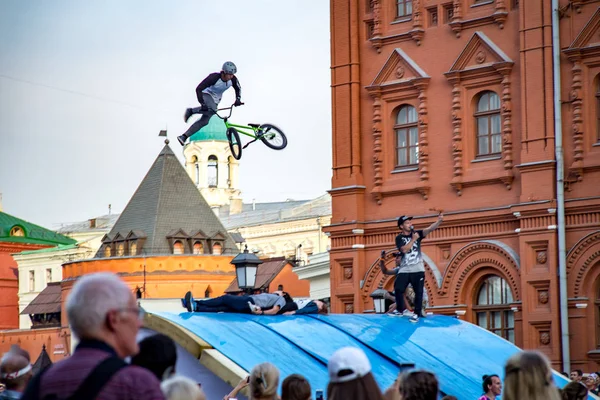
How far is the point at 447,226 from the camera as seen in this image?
31.2 m

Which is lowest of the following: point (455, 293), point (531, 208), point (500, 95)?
point (455, 293)

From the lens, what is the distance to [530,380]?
24.2 feet

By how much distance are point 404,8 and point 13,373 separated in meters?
24.8

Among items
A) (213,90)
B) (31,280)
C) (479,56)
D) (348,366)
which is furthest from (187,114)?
(31,280)

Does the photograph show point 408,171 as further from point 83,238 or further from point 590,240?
point 83,238

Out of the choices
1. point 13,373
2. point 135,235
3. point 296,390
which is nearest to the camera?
point 296,390

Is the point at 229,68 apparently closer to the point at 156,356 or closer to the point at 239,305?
the point at 239,305

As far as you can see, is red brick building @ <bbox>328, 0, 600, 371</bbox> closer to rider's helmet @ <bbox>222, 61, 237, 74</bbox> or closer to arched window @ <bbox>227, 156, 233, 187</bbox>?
rider's helmet @ <bbox>222, 61, 237, 74</bbox>

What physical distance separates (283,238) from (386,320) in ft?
260

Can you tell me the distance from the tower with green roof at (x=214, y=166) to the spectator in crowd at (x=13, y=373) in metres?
114

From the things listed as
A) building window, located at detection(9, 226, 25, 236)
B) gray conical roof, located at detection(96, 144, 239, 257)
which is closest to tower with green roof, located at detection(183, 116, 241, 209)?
building window, located at detection(9, 226, 25, 236)

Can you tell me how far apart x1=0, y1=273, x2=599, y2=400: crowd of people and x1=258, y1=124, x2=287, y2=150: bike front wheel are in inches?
627

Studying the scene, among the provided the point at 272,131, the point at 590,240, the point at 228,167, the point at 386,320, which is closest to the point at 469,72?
the point at 590,240

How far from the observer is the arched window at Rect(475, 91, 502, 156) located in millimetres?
30656
